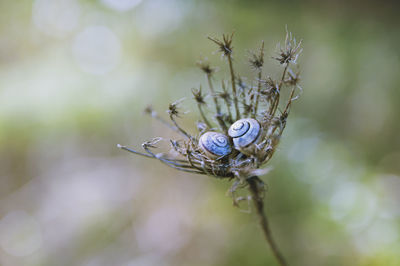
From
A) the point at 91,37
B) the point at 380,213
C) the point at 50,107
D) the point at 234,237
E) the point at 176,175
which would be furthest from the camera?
the point at 91,37

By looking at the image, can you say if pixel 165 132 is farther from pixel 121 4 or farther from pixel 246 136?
pixel 246 136

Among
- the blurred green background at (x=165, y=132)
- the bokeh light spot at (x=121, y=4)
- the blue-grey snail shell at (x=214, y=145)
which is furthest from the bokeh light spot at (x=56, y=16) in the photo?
the blue-grey snail shell at (x=214, y=145)

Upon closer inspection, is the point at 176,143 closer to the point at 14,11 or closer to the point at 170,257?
the point at 170,257

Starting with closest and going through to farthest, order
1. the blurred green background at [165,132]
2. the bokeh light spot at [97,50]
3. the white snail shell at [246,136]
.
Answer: the white snail shell at [246,136] < the blurred green background at [165,132] < the bokeh light spot at [97,50]

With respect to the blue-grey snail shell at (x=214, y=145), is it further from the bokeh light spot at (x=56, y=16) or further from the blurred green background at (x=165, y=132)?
the bokeh light spot at (x=56, y=16)

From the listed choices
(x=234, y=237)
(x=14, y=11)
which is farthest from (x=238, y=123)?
(x=14, y=11)

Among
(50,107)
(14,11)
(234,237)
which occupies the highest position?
(14,11)
